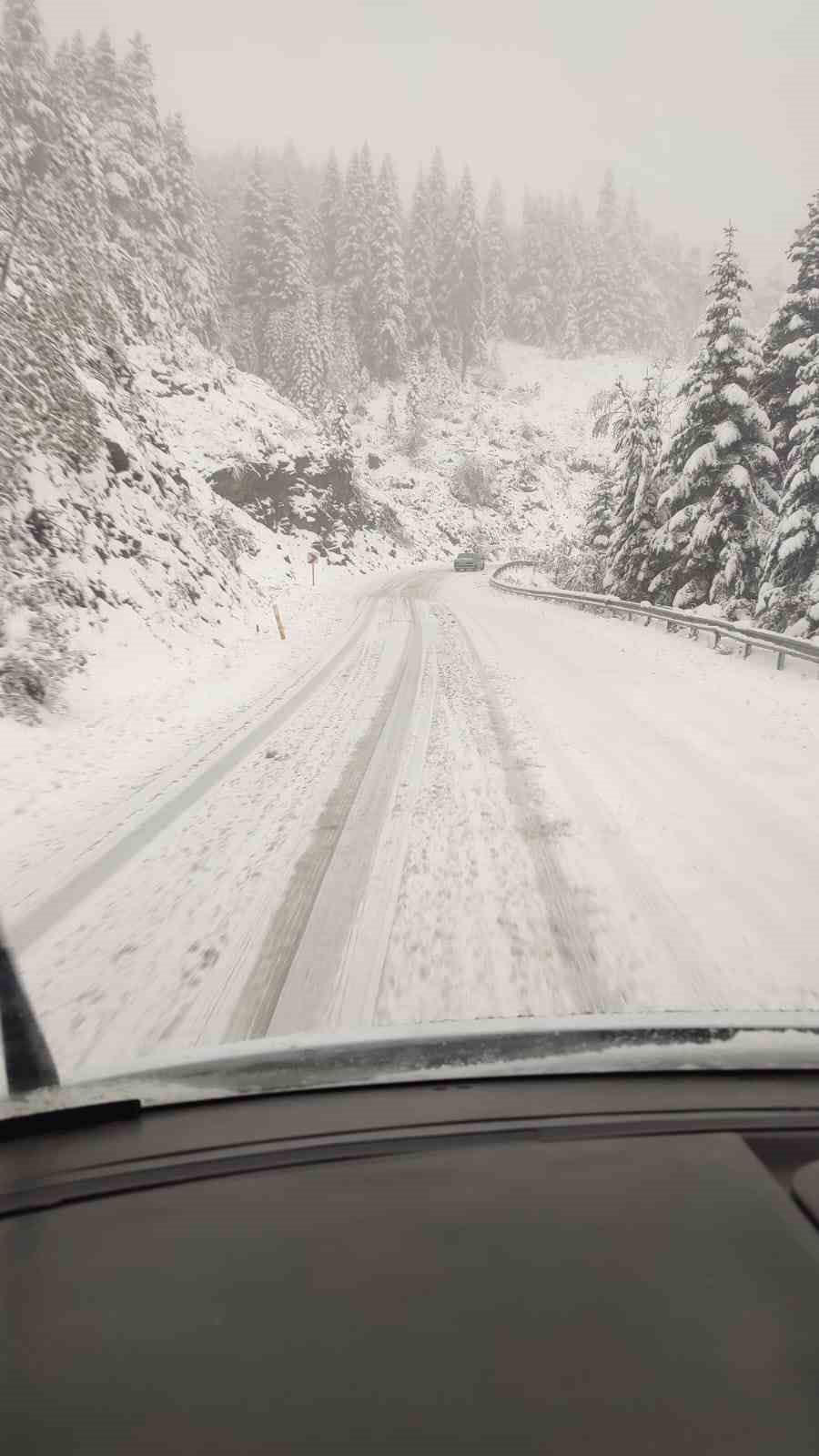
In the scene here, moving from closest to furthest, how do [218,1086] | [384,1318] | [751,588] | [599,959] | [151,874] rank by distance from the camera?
[384,1318], [218,1086], [599,959], [151,874], [751,588]

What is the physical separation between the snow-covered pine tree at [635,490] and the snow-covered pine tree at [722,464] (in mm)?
2279

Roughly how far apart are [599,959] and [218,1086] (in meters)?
2.38

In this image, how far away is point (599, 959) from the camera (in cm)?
377

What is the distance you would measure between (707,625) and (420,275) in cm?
6910

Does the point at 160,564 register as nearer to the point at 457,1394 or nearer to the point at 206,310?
the point at 457,1394

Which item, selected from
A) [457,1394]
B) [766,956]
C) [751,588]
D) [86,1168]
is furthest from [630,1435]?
[751,588]

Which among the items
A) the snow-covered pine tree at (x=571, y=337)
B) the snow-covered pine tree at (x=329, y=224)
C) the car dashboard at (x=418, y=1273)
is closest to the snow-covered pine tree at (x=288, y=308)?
the snow-covered pine tree at (x=329, y=224)

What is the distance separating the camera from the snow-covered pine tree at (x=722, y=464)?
17875mm

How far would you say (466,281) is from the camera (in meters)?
71.0

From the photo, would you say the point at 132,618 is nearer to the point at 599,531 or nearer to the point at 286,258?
the point at 599,531

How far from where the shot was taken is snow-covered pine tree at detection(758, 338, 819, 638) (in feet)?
51.1

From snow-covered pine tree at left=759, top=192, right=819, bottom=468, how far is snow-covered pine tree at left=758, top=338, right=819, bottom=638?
47 cm

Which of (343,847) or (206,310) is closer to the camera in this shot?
(343,847)

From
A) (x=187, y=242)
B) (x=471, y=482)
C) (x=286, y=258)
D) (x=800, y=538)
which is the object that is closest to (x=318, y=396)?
(x=286, y=258)
